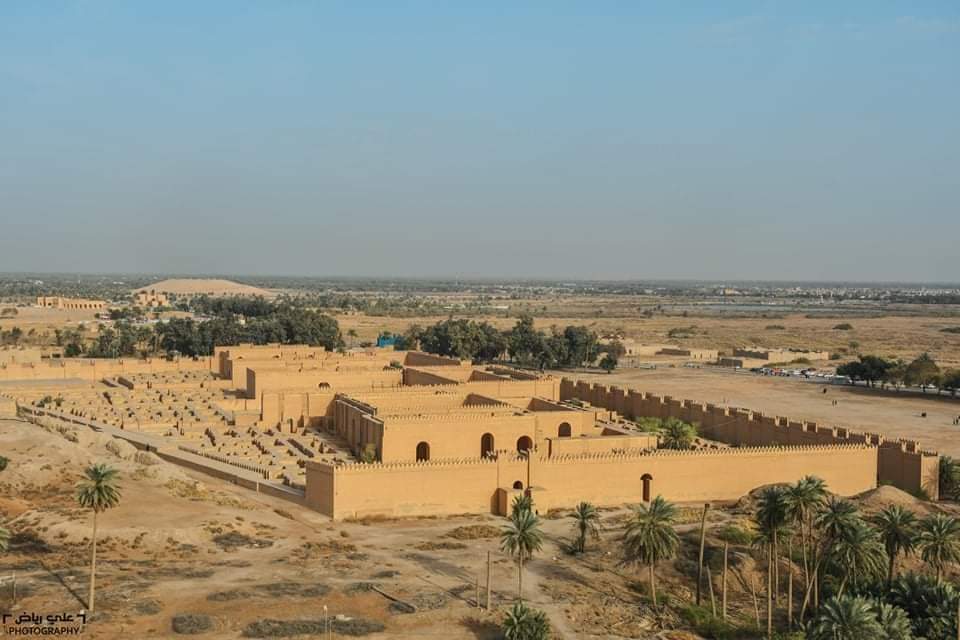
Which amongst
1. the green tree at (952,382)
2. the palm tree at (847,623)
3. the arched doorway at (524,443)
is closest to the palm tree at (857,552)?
the palm tree at (847,623)

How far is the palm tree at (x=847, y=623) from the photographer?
2006 cm

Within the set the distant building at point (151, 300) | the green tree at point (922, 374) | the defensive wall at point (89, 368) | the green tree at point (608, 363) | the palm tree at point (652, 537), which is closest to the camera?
the palm tree at point (652, 537)

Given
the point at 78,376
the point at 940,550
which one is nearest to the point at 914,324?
the point at 78,376

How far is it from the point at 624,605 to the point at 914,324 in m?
132

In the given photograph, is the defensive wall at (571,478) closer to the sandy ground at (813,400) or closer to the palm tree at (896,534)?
the palm tree at (896,534)

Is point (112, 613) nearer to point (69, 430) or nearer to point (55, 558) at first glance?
point (55, 558)

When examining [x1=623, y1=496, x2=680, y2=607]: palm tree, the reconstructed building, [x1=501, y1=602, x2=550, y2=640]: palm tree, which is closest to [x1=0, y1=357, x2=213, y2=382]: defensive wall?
the reconstructed building

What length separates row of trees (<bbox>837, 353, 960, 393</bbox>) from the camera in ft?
217

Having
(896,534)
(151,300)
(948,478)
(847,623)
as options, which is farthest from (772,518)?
(151,300)

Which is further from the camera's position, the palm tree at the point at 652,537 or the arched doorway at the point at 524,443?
the arched doorway at the point at 524,443

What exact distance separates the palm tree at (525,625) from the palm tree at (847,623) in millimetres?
5543

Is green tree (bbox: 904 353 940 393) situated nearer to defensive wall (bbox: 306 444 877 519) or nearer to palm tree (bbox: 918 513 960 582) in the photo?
defensive wall (bbox: 306 444 877 519)

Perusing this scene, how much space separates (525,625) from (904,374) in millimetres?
55264

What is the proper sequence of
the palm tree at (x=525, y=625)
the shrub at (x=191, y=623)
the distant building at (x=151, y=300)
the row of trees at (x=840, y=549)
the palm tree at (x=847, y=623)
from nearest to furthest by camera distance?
the palm tree at (x=847, y=623) < the shrub at (x=191, y=623) < the palm tree at (x=525, y=625) < the row of trees at (x=840, y=549) < the distant building at (x=151, y=300)
